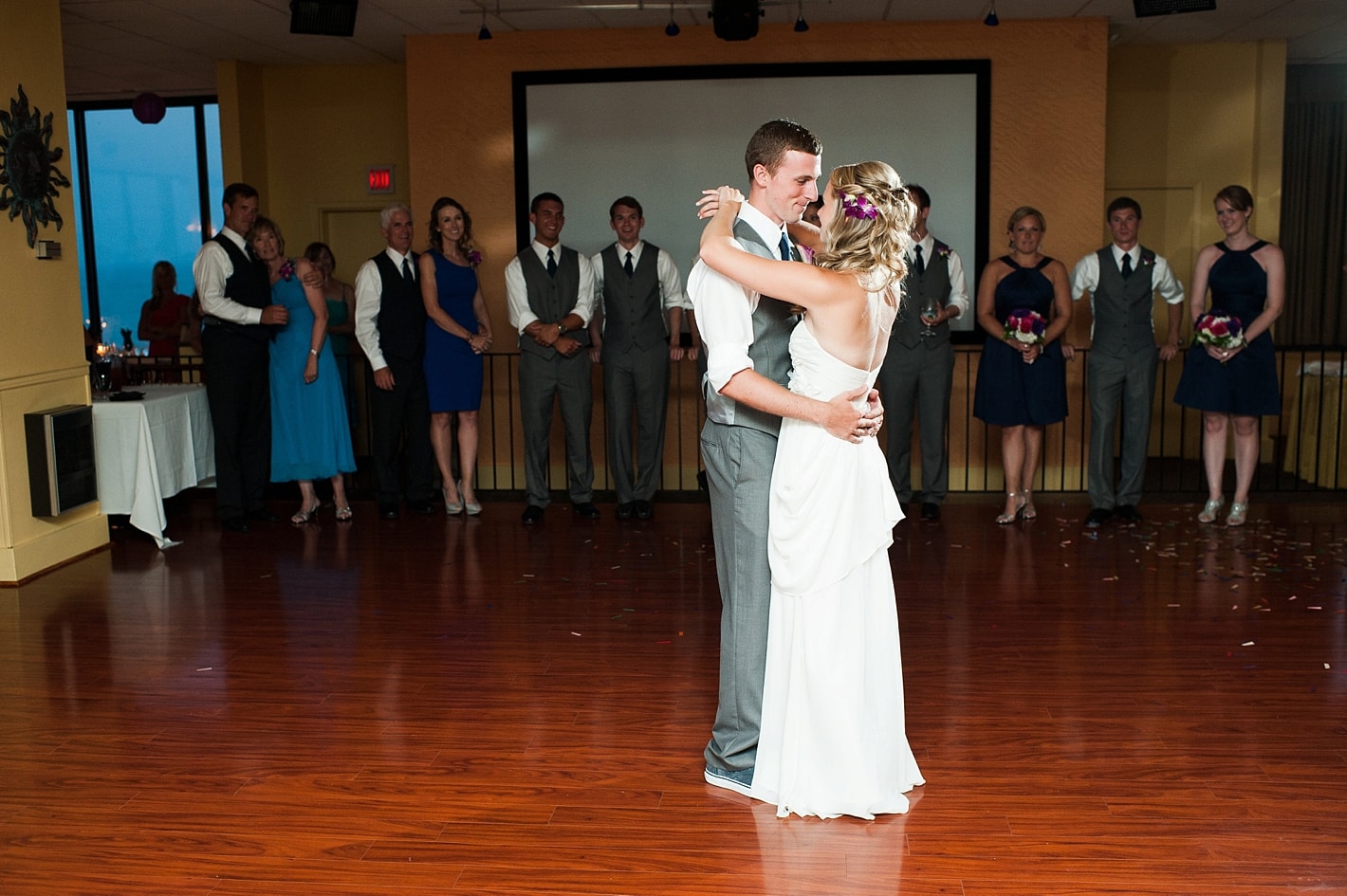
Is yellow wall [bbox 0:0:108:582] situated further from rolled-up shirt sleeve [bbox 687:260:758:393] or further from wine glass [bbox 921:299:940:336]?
wine glass [bbox 921:299:940:336]

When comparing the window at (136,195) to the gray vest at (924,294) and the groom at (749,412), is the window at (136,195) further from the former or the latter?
the groom at (749,412)

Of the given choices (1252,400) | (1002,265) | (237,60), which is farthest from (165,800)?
(237,60)

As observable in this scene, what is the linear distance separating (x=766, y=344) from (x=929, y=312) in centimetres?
402

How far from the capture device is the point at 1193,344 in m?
6.38

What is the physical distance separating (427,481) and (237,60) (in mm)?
3747

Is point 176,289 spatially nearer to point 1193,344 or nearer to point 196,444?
point 196,444

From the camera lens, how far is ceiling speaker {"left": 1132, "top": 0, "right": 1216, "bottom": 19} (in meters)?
6.48

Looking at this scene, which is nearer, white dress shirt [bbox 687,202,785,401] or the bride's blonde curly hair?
the bride's blonde curly hair

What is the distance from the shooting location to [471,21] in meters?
7.52

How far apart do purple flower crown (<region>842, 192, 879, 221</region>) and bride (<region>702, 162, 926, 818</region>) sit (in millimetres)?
38

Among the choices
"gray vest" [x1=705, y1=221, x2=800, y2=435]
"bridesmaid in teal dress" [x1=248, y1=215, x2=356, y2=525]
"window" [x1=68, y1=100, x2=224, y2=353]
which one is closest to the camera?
"gray vest" [x1=705, y1=221, x2=800, y2=435]

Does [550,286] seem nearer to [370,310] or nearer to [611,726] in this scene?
[370,310]

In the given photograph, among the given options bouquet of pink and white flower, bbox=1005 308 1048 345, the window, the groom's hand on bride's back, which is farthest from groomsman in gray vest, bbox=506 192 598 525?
the window

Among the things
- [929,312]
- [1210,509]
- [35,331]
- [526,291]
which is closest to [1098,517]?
[1210,509]
